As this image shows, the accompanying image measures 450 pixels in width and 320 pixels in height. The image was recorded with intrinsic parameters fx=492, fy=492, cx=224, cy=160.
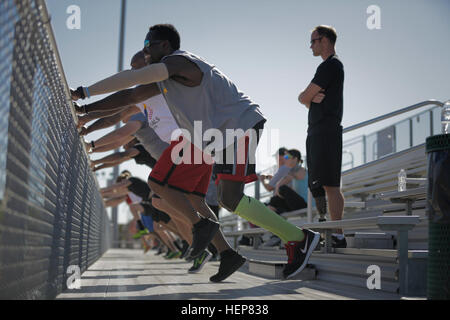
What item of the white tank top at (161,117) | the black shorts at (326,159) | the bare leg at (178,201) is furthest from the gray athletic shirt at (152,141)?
the black shorts at (326,159)

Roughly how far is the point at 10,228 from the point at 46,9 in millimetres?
881

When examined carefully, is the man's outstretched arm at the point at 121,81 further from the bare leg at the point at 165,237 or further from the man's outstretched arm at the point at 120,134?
the bare leg at the point at 165,237

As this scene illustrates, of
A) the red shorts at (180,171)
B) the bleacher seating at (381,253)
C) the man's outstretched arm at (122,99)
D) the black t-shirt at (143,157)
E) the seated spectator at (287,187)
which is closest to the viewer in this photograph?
the bleacher seating at (381,253)

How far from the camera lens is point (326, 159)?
364 cm

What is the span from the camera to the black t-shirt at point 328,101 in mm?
3742

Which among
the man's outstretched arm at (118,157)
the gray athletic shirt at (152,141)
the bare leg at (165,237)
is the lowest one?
the bare leg at (165,237)

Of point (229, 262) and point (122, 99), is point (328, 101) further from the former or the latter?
point (122, 99)

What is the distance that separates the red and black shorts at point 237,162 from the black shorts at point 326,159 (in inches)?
31.5

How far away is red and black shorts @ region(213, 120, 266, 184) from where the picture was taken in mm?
3012

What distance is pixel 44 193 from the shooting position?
6.72 feet

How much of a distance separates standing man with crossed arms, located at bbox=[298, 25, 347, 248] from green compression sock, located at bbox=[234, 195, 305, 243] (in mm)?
667

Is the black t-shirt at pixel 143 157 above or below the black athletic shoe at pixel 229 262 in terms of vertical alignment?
above
